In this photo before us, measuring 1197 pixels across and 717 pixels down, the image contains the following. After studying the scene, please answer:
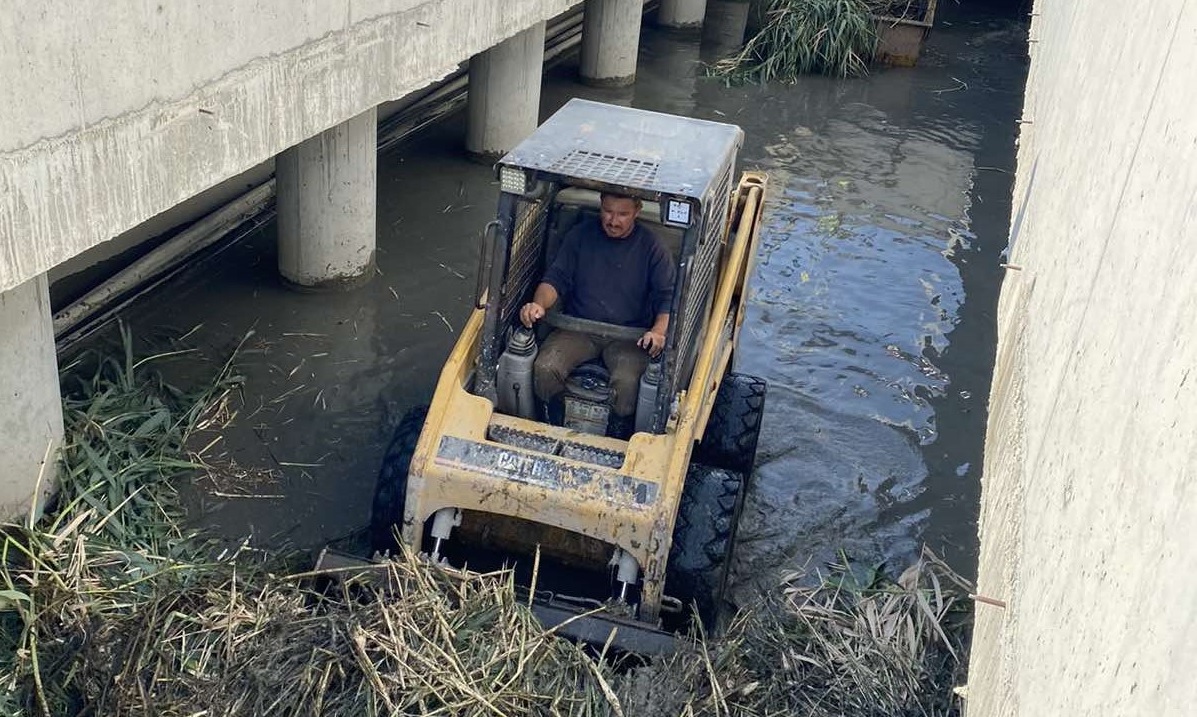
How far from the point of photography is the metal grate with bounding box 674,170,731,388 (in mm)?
5230

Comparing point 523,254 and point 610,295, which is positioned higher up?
point 523,254

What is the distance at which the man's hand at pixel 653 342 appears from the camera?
5.36 metres

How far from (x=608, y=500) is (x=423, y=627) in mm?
959

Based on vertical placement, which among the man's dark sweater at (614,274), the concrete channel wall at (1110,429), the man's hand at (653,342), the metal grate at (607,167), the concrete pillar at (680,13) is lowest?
the concrete pillar at (680,13)

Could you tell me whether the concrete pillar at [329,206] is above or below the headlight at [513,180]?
below

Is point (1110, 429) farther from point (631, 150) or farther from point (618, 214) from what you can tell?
point (631, 150)

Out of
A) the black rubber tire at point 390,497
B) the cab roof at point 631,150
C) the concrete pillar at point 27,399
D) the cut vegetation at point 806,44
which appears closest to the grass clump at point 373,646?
the concrete pillar at point 27,399

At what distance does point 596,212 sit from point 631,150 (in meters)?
0.51

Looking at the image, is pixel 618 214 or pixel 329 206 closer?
pixel 618 214

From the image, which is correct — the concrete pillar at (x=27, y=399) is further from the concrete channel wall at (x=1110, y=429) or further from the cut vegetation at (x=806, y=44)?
the cut vegetation at (x=806, y=44)

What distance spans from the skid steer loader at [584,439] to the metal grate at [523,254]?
0.01m

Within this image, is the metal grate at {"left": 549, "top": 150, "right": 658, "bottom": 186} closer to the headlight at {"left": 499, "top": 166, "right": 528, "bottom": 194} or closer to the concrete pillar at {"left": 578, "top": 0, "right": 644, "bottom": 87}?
the headlight at {"left": 499, "top": 166, "right": 528, "bottom": 194}

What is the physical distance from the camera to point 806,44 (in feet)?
51.1

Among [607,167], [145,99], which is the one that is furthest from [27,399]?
[607,167]
